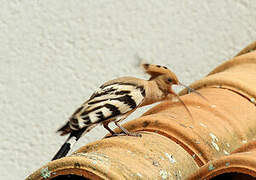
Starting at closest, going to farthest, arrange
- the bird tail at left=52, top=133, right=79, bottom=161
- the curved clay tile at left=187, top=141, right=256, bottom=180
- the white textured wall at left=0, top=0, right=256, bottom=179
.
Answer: the curved clay tile at left=187, top=141, right=256, bottom=180, the bird tail at left=52, top=133, right=79, bottom=161, the white textured wall at left=0, top=0, right=256, bottom=179

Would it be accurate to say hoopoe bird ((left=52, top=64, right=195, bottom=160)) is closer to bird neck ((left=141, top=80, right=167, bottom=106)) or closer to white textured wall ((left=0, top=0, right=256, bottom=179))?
bird neck ((left=141, top=80, right=167, bottom=106))

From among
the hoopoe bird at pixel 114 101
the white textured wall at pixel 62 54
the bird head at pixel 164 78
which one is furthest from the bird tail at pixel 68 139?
the white textured wall at pixel 62 54

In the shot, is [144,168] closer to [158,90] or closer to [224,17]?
[158,90]

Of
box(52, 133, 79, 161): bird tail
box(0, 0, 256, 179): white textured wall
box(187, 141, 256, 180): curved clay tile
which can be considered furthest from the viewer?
box(0, 0, 256, 179): white textured wall

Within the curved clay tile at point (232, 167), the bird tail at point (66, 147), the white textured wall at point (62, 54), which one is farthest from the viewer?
the white textured wall at point (62, 54)

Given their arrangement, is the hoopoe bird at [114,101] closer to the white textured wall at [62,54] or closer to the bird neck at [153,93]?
the bird neck at [153,93]

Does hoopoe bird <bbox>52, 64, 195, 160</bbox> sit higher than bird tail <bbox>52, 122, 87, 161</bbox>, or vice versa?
hoopoe bird <bbox>52, 64, 195, 160</bbox>

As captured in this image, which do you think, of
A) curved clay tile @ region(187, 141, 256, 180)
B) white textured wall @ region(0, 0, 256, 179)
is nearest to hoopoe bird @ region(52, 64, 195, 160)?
curved clay tile @ region(187, 141, 256, 180)
